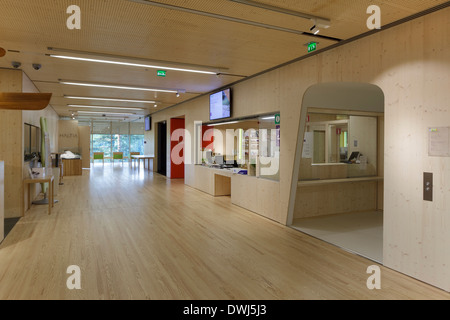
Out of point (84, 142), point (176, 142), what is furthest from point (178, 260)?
point (84, 142)

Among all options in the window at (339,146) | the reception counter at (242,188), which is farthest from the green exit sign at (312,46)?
the reception counter at (242,188)

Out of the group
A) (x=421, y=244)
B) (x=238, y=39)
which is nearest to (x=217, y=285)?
(x=421, y=244)

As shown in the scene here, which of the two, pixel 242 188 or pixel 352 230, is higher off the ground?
pixel 242 188

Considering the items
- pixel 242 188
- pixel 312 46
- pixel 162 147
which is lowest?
pixel 242 188

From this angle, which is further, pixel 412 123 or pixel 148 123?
pixel 148 123

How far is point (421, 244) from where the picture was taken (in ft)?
10.4

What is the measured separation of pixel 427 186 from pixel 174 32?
137 inches

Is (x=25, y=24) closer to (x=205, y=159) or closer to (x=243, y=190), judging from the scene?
(x=243, y=190)

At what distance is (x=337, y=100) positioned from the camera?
19.6 ft

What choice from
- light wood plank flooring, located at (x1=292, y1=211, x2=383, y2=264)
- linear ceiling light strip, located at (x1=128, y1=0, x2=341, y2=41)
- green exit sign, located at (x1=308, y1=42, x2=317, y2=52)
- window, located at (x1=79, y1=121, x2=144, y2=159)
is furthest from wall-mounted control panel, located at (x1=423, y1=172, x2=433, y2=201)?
window, located at (x1=79, y1=121, x2=144, y2=159)

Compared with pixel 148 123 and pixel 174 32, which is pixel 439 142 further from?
pixel 148 123

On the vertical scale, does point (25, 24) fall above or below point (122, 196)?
above

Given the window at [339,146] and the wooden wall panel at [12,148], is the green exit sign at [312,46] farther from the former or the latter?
the wooden wall panel at [12,148]

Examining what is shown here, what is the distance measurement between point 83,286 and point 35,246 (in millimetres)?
1688
